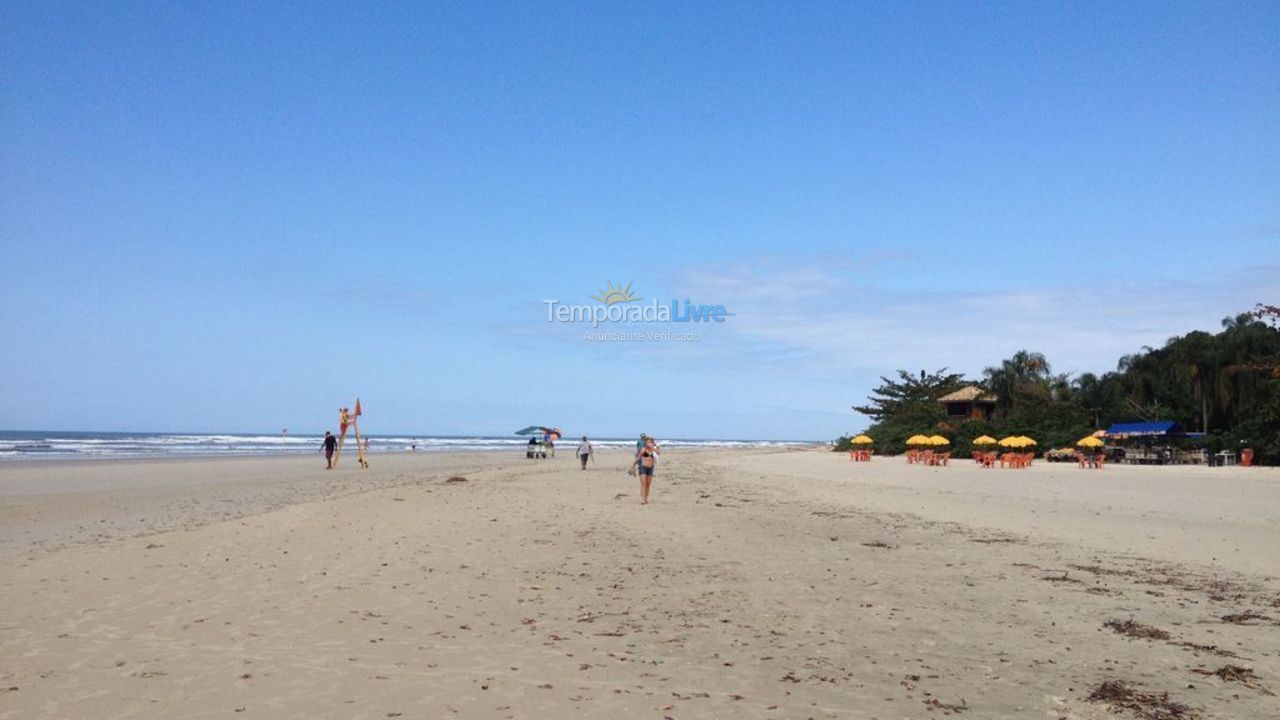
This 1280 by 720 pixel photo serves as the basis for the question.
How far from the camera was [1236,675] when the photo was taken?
6.63 m

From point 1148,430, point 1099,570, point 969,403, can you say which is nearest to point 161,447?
point 969,403

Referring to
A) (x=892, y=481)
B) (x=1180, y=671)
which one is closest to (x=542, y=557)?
(x=1180, y=671)

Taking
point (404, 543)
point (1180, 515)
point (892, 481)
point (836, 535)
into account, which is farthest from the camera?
point (892, 481)

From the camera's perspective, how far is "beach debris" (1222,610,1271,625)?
27.6 ft

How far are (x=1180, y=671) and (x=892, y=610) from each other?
2.77 m

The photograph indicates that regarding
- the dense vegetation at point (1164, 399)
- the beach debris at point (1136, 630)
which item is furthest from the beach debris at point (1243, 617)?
the dense vegetation at point (1164, 399)

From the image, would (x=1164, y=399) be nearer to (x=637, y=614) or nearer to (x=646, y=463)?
(x=646, y=463)

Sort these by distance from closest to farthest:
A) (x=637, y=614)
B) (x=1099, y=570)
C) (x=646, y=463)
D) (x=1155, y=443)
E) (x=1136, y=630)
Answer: (x=1136, y=630)
(x=637, y=614)
(x=1099, y=570)
(x=646, y=463)
(x=1155, y=443)

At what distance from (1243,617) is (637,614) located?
20.0 ft

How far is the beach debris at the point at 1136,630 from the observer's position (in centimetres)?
789

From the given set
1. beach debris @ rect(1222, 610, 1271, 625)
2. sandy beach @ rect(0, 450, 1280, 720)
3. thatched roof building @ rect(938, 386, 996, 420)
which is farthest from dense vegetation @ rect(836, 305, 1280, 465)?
beach debris @ rect(1222, 610, 1271, 625)

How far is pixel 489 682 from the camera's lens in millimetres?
6555

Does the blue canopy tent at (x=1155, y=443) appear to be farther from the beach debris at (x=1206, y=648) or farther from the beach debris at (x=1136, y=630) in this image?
the beach debris at (x=1206, y=648)

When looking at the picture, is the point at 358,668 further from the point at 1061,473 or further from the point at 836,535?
the point at 1061,473
